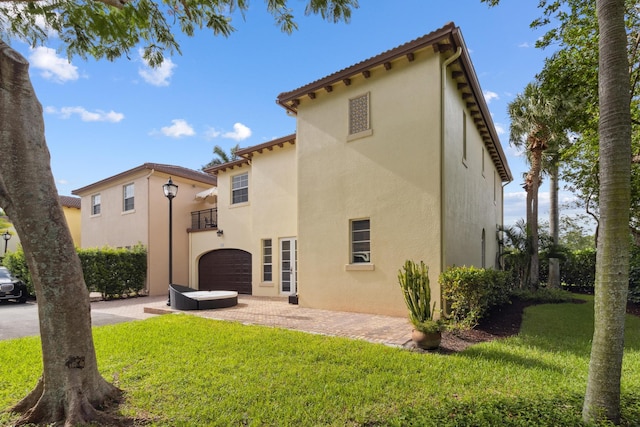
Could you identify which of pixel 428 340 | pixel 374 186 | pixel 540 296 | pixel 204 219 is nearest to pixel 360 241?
pixel 374 186

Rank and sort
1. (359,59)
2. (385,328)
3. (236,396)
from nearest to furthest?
(236,396) < (385,328) < (359,59)

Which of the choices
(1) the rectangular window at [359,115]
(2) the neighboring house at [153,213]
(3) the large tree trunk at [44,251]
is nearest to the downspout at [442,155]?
(1) the rectangular window at [359,115]

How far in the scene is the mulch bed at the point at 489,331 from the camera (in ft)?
22.4

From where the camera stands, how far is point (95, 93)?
980 cm

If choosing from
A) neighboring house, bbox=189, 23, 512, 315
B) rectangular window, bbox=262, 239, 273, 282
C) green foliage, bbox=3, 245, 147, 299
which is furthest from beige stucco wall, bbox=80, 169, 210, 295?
neighboring house, bbox=189, 23, 512, 315

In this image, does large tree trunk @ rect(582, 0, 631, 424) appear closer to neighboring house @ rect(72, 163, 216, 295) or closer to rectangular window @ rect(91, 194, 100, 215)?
neighboring house @ rect(72, 163, 216, 295)

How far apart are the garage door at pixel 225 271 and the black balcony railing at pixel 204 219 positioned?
1832 millimetres

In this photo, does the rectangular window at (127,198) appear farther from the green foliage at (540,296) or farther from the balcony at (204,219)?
the green foliage at (540,296)

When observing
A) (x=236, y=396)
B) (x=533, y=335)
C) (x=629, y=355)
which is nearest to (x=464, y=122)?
(x=533, y=335)

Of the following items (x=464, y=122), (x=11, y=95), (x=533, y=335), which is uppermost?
(x=464, y=122)

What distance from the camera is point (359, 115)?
10.8 meters

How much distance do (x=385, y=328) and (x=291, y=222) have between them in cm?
691

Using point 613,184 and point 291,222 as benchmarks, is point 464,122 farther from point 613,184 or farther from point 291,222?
point 613,184

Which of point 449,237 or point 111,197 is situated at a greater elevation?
point 111,197
